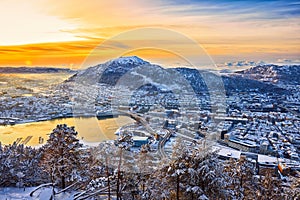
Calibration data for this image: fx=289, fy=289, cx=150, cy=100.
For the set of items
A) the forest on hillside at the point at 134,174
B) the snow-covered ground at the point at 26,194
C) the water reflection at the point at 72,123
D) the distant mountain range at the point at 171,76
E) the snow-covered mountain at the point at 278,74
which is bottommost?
the water reflection at the point at 72,123

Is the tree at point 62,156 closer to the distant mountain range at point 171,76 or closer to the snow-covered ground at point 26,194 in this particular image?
the snow-covered ground at point 26,194

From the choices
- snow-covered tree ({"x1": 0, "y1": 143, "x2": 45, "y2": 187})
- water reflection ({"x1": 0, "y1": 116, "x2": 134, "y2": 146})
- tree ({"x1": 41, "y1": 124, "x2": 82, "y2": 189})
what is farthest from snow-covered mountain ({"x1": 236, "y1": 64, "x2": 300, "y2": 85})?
tree ({"x1": 41, "y1": 124, "x2": 82, "y2": 189})

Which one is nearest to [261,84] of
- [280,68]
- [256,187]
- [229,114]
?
[280,68]

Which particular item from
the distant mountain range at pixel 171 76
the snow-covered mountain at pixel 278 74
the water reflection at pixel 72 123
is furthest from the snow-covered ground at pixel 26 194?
the snow-covered mountain at pixel 278 74

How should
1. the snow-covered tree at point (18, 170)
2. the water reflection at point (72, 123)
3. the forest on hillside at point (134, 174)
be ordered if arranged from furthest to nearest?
the water reflection at point (72, 123), the snow-covered tree at point (18, 170), the forest on hillside at point (134, 174)

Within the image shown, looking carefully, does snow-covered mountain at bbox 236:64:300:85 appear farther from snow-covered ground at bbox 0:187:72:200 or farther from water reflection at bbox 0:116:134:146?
snow-covered ground at bbox 0:187:72:200
